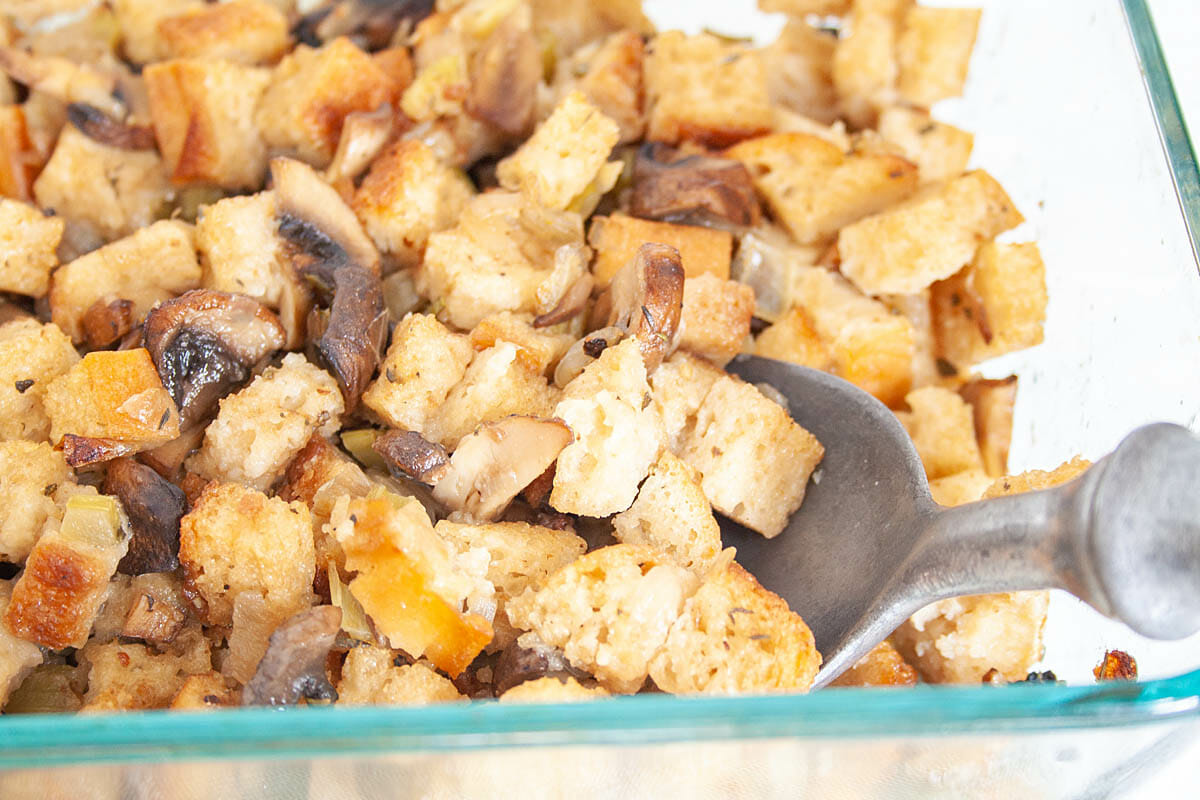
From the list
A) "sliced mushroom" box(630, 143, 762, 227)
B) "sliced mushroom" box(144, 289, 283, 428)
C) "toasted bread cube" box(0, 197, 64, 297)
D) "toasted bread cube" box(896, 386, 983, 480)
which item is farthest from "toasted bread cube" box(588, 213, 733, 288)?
"toasted bread cube" box(0, 197, 64, 297)

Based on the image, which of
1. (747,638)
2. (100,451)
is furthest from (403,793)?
(100,451)

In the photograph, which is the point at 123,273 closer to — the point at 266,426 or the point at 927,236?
the point at 266,426

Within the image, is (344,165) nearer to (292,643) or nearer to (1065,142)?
(292,643)

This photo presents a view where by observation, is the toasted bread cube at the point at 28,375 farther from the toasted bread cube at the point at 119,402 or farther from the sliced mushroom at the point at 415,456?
the sliced mushroom at the point at 415,456

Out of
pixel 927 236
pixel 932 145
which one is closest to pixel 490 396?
pixel 927 236

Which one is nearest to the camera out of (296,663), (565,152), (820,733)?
(820,733)
